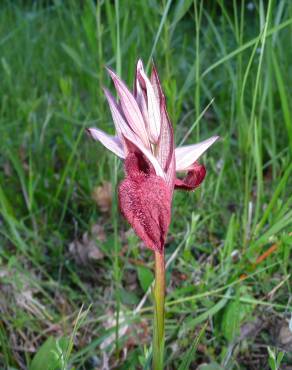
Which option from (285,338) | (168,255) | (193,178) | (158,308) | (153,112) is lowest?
(285,338)

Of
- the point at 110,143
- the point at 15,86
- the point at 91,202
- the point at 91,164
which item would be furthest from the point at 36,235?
the point at 15,86

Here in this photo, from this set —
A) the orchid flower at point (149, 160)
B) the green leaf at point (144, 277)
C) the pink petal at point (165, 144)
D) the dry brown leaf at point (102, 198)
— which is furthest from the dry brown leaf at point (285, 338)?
the dry brown leaf at point (102, 198)

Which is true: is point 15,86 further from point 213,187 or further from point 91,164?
point 213,187

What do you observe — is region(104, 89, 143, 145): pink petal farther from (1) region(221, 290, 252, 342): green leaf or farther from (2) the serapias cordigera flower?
(1) region(221, 290, 252, 342): green leaf

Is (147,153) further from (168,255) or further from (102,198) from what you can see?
(102,198)

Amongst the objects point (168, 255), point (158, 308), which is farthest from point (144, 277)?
point (158, 308)

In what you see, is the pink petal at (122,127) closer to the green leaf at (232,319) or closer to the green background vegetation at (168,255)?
the green background vegetation at (168,255)
